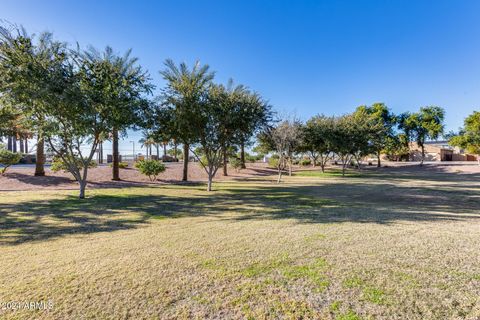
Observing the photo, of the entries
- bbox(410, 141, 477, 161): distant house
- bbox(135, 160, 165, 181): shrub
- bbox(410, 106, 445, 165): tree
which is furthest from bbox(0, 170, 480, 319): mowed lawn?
bbox(410, 141, 477, 161): distant house

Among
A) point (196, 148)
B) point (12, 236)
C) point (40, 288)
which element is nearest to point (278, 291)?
point (40, 288)

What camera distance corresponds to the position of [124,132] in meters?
13.5

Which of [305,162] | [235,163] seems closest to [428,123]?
[305,162]

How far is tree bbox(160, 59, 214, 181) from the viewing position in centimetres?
1402

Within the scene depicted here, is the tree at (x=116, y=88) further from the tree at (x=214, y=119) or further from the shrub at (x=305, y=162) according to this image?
the shrub at (x=305, y=162)

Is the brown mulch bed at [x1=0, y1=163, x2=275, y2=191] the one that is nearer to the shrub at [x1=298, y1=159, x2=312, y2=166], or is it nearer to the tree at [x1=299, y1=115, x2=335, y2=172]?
the tree at [x1=299, y1=115, x2=335, y2=172]

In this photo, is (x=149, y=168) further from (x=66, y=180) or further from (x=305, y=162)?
(x=305, y=162)

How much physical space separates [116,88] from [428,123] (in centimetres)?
4713

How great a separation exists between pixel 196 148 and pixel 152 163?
15.2ft

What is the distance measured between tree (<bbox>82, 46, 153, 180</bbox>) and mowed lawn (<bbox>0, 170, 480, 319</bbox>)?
549cm

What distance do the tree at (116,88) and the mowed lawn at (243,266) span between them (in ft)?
18.0

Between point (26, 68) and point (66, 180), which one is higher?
point (26, 68)

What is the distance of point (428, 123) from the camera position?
1644 inches

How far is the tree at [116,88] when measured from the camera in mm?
11328
